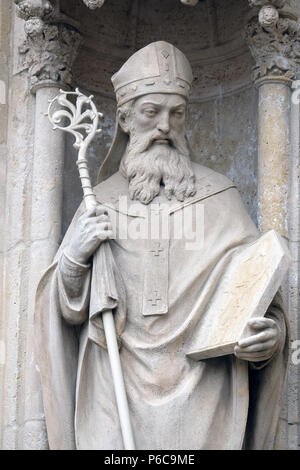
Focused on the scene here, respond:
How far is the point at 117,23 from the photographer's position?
992 centimetres

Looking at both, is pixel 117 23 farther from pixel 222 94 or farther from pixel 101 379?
pixel 101 379

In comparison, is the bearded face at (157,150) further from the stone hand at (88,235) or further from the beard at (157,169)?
the stone hand at (88,235)

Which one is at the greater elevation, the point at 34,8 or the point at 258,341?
the point at 34,8

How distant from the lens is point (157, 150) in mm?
8953

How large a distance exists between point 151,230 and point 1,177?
3.42ft

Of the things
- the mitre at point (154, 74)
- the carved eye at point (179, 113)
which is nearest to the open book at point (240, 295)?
the carved eye at point (179, 113)

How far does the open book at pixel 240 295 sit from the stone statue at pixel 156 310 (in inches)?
2.0

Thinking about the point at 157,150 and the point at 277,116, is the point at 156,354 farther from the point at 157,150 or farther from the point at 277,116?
the point at 277,116

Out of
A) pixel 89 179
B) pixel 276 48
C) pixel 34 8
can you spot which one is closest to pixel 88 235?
pixel 89 179

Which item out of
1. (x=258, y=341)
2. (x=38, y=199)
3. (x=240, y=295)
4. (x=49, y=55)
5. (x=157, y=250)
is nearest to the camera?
(x=258, y=341)

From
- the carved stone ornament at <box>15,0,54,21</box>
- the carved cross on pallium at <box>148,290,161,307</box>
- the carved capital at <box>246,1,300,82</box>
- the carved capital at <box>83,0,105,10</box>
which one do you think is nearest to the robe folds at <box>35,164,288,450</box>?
the carved cross on pallium at <box>148,290,161,307</box>

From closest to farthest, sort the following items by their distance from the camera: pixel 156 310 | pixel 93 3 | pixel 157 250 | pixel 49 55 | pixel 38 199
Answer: pixel 156 310, pixel 157 250, pixel 93 3, pixel 38 199, pixel 49 55

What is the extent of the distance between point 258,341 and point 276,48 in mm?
1795
